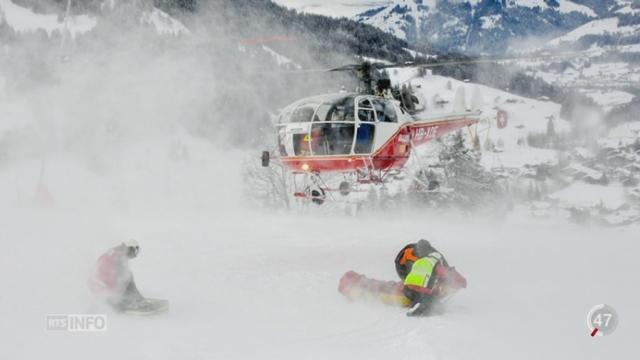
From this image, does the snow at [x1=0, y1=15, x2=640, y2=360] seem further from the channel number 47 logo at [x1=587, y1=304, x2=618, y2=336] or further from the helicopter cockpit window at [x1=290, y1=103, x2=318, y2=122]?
the helicopter cockpit window at [x1=290, y1=103, x2=318, y2=122]

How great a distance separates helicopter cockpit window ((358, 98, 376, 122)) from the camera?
14945 mm

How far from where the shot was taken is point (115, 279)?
9.79m

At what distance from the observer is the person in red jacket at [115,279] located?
978cm

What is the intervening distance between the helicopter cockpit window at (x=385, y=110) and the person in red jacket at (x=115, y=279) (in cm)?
781

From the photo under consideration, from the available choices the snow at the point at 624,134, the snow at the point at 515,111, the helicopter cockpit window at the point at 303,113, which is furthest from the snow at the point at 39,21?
the snow at the point at 624,134

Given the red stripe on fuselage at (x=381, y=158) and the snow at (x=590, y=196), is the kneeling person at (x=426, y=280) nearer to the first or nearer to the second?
the red stripe on fuselage at (x=381, y=158)

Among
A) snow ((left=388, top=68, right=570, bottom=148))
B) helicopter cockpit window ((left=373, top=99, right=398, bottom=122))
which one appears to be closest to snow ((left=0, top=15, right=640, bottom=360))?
helicopter cockpit window ((left=373, top=99, right=398, bottom=122))

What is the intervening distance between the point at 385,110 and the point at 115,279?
8.67 m

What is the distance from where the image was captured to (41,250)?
1412cm

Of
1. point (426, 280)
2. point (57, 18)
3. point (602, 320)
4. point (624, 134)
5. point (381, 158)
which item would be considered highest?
point (57, 18)

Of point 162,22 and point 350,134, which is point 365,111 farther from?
point 162,22

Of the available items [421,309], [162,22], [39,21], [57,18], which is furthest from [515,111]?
[421,309]

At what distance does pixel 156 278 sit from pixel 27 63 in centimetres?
8341

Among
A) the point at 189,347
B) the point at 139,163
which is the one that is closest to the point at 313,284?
the point at 189,347
